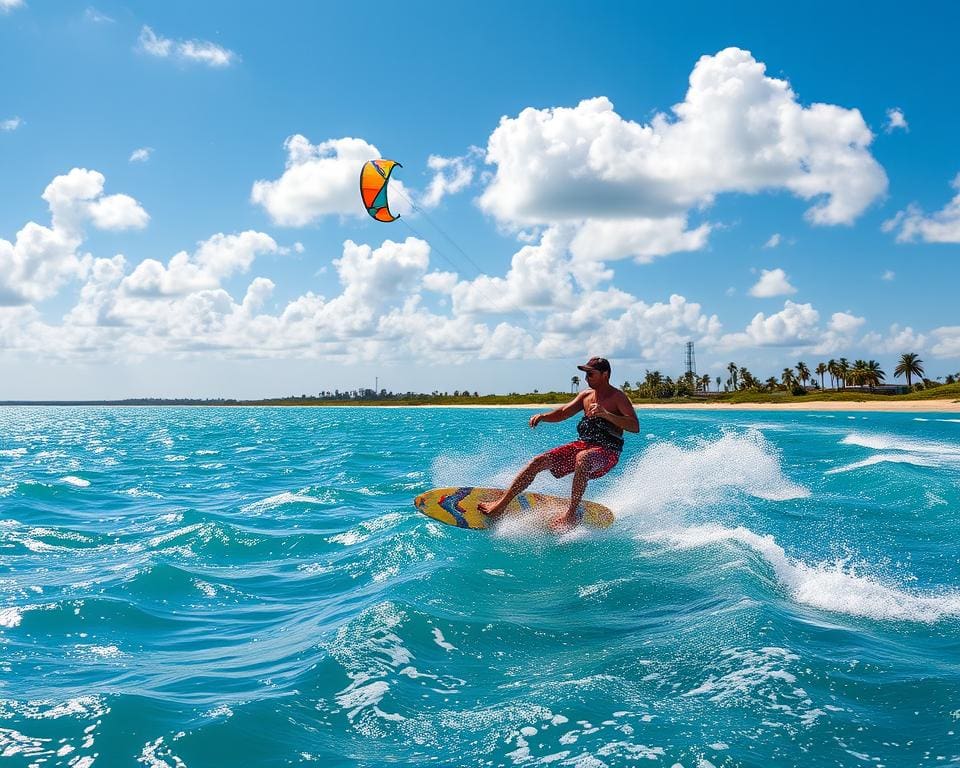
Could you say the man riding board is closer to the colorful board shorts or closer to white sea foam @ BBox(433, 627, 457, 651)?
the colorful board shorts

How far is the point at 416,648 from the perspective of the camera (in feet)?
19.9

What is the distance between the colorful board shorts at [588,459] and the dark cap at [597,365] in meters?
1.21

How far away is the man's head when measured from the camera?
1076cm

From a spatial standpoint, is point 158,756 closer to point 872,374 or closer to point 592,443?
point 592,443

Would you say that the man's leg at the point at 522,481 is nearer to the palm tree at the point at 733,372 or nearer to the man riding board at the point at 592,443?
the man riding board at the point at 592,443

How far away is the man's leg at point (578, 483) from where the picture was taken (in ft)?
35.1

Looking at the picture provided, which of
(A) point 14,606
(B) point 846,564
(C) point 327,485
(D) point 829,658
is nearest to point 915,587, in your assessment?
(B) point 846,564

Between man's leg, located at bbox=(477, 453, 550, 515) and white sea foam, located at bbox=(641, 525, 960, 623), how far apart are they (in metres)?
2.36

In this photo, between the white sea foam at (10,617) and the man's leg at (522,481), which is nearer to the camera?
the white sea foam at (10,617)

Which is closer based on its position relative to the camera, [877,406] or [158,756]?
[158,756]

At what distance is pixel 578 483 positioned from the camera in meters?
10.7

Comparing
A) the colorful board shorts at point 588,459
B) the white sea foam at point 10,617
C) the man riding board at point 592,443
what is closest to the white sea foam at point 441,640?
the white sea foam at point 10,617

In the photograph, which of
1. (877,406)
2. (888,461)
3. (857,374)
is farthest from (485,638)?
(857,374)

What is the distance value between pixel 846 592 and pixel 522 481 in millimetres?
4970
